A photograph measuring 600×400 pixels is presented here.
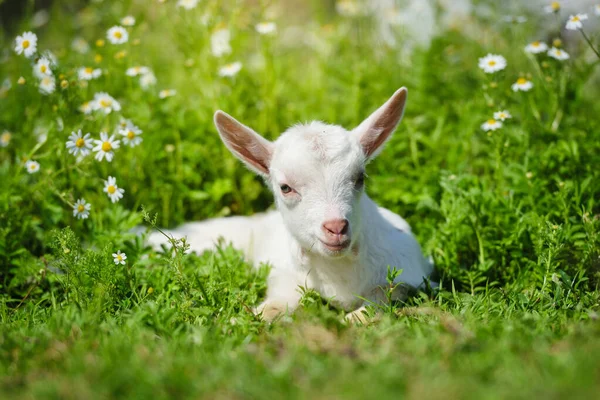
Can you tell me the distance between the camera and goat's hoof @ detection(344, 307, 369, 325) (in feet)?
10.8

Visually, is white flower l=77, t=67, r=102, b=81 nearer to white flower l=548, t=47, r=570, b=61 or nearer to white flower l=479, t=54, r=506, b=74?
white flower l=479, t=54, r=506, b=74

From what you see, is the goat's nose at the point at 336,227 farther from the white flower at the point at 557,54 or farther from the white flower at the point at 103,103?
the white flower at the point at 557,54

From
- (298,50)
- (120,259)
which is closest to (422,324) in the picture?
(120,259)

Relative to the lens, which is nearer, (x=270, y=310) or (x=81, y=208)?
(x=270, y=310)

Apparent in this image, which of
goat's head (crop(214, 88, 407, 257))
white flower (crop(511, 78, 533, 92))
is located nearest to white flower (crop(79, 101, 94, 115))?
goat's head (crop(214, 88, 407, 257))

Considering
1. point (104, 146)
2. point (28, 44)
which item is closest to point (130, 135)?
point (104, 146)

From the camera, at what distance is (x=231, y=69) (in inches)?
206

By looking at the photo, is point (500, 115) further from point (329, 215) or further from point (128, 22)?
point (128, 22)

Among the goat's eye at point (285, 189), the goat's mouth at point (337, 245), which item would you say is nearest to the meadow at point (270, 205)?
the goat's mouth at point (337, 245)

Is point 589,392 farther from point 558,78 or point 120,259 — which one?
point 558,78

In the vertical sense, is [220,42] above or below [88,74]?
below

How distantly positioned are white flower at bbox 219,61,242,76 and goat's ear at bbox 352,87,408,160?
186cm

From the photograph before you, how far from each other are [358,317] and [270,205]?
2.31 metres

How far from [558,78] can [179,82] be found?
3857 millimetres
